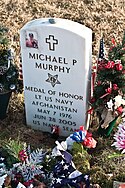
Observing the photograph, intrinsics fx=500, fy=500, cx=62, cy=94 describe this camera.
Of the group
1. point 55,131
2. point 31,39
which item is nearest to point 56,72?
point 31,39

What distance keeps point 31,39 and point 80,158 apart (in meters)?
0.96

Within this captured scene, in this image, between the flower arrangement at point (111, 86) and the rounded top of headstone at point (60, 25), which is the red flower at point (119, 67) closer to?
the flower arrangement at point (111, 86)

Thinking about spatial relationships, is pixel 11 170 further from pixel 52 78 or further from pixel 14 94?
pixel 14 94

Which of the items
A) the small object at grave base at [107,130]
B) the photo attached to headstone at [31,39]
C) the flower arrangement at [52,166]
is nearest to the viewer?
the flower arrangement at [52,166]

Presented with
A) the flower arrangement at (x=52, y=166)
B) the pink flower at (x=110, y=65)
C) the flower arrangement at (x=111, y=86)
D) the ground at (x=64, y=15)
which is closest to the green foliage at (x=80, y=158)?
the flower arrangement at (x=52, y=166)

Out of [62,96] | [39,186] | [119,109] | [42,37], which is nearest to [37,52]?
[42,37]

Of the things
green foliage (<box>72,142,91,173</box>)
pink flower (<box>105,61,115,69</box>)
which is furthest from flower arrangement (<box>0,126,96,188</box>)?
pink flower (<box>105,61,115,69</box>)

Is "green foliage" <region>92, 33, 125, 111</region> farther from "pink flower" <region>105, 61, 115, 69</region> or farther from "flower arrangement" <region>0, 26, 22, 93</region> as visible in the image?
"flower arrangement" <region>0, 26, 22, 93</region>

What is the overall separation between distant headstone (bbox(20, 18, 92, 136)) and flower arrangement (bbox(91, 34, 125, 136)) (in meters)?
0.11

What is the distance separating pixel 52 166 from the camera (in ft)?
12.1

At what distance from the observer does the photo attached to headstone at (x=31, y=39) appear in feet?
12.2

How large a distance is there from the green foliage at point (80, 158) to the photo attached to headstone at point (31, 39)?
80cm

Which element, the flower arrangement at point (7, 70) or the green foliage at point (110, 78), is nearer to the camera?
the green foliage at point (110, 78)

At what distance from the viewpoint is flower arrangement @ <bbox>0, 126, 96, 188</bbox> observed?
3471 mm
